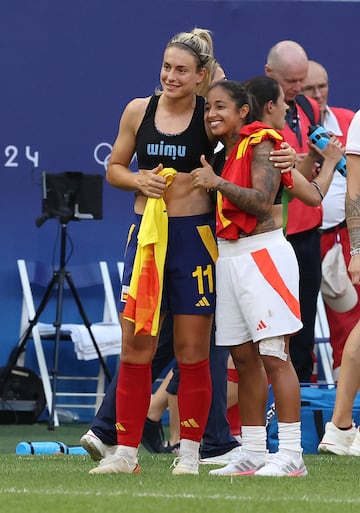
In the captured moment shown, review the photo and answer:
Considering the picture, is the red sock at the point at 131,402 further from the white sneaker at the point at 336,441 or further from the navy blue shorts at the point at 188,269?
the white sneaker at the point at 336,441

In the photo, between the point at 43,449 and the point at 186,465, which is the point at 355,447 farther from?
the point at 43,449

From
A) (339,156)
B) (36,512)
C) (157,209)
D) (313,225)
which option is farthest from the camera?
(313,225)

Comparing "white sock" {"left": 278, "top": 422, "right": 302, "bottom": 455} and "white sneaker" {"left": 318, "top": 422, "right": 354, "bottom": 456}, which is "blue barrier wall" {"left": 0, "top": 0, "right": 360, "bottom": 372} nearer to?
"white sneaker" {"left": 318, "top": 422, "right": 354, "bottom": 456}

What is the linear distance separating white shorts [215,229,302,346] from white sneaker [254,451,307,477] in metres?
0.51

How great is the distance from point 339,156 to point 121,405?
1971mm

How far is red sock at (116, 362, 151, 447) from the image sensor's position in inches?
253

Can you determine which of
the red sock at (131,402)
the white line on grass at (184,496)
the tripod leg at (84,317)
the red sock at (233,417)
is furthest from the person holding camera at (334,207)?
the white line on grass at (184,496)

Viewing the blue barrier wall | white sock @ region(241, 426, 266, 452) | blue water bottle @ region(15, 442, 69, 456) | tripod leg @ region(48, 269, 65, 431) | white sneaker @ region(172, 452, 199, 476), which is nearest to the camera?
white sneaker @ region(172, 452, 199, 476)

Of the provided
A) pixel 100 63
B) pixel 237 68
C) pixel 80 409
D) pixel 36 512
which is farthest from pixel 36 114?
pixel 36 512

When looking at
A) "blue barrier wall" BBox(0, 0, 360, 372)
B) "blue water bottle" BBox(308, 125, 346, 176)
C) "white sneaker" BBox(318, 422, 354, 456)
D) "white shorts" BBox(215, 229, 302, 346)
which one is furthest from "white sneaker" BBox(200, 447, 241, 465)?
"blue barrier wall" BBox(0, 0, 360, 372)

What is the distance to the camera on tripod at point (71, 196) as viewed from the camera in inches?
406

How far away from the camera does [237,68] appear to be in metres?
11.0

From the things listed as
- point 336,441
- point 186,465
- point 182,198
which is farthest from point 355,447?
point 182,198

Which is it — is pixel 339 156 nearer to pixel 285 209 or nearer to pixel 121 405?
pixel 285 209
